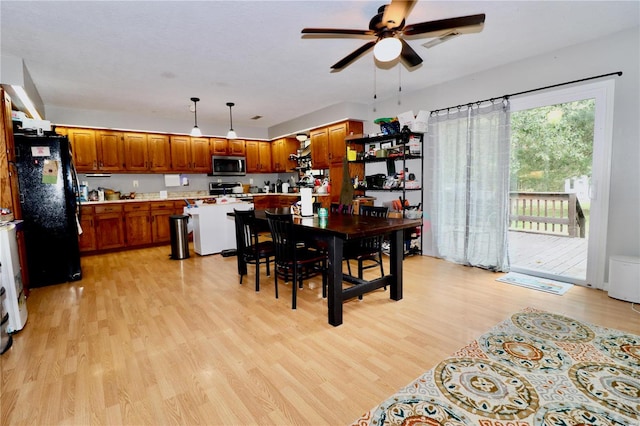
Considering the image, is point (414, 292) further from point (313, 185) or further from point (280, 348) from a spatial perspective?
point (313, 185)

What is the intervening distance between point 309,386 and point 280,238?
4.55ft

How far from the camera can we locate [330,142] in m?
5.84

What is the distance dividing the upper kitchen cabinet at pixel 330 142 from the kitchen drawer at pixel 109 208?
378 centimetres

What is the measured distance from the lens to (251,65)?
3.64 meters

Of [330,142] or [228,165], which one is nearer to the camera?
[330,142]

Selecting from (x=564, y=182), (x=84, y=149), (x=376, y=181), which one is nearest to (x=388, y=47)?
(x=564, y=182)

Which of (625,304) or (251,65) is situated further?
(251,65)

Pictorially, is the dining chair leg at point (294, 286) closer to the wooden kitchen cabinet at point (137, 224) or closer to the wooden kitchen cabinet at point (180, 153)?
the wooden kitchen cabinet at point (137, 224)

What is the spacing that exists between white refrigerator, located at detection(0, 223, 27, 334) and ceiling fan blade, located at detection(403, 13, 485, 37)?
11.3 feet

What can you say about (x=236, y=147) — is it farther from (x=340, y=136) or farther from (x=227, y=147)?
(x=340, y=136)

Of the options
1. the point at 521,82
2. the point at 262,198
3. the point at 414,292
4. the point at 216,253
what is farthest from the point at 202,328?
the point at 262,198

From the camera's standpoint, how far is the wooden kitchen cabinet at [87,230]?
5.27 meters

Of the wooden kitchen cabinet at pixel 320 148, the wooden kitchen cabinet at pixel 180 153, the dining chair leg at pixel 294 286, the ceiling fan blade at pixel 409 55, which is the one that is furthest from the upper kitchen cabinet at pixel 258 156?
the ceiling fan blade at pixel 409 55

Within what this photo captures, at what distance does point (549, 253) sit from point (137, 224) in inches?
271
